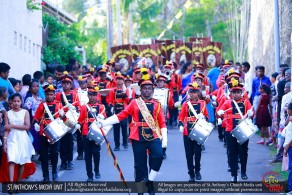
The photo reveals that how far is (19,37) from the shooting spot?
84.1 feet

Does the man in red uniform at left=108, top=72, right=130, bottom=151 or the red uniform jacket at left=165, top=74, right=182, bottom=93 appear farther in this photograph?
the red uniform jacket at left=165, top=74, right=182, bottom=93

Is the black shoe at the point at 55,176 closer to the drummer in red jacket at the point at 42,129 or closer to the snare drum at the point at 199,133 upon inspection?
the drummer in red jacket at the point at 42,129

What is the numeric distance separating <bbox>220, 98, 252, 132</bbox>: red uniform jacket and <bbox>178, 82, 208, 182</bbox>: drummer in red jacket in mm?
454

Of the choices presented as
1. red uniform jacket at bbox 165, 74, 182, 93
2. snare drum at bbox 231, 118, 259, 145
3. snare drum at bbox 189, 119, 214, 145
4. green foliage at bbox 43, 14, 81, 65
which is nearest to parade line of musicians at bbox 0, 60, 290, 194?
snare drum at bbox 189, 119, 214, 145

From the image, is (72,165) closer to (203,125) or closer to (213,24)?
(203,125)

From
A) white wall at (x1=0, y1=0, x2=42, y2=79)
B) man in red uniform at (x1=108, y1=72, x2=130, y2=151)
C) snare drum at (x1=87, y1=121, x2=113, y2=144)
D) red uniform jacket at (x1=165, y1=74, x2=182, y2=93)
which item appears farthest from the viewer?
red uniform jacket at (x1=165, y1=74, x2=182, y2=93)

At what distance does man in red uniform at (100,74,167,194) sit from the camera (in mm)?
13609

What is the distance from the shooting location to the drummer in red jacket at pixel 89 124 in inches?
623

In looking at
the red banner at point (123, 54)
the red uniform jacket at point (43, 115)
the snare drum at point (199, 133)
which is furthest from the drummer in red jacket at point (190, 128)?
the red banner at point (123, 54)

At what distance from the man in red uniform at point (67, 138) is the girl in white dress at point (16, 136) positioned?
260cm

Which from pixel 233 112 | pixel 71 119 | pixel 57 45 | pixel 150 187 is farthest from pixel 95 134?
pixel 57 45

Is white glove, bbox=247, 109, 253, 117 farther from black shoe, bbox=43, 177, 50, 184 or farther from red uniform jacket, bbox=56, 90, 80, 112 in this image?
red uniform jacket, bbox=56, 90, 80, 112

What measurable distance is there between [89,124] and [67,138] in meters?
1.30

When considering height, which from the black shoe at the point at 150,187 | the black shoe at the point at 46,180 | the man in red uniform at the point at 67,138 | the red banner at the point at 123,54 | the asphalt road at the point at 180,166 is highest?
the red banner at the point at 123,54
